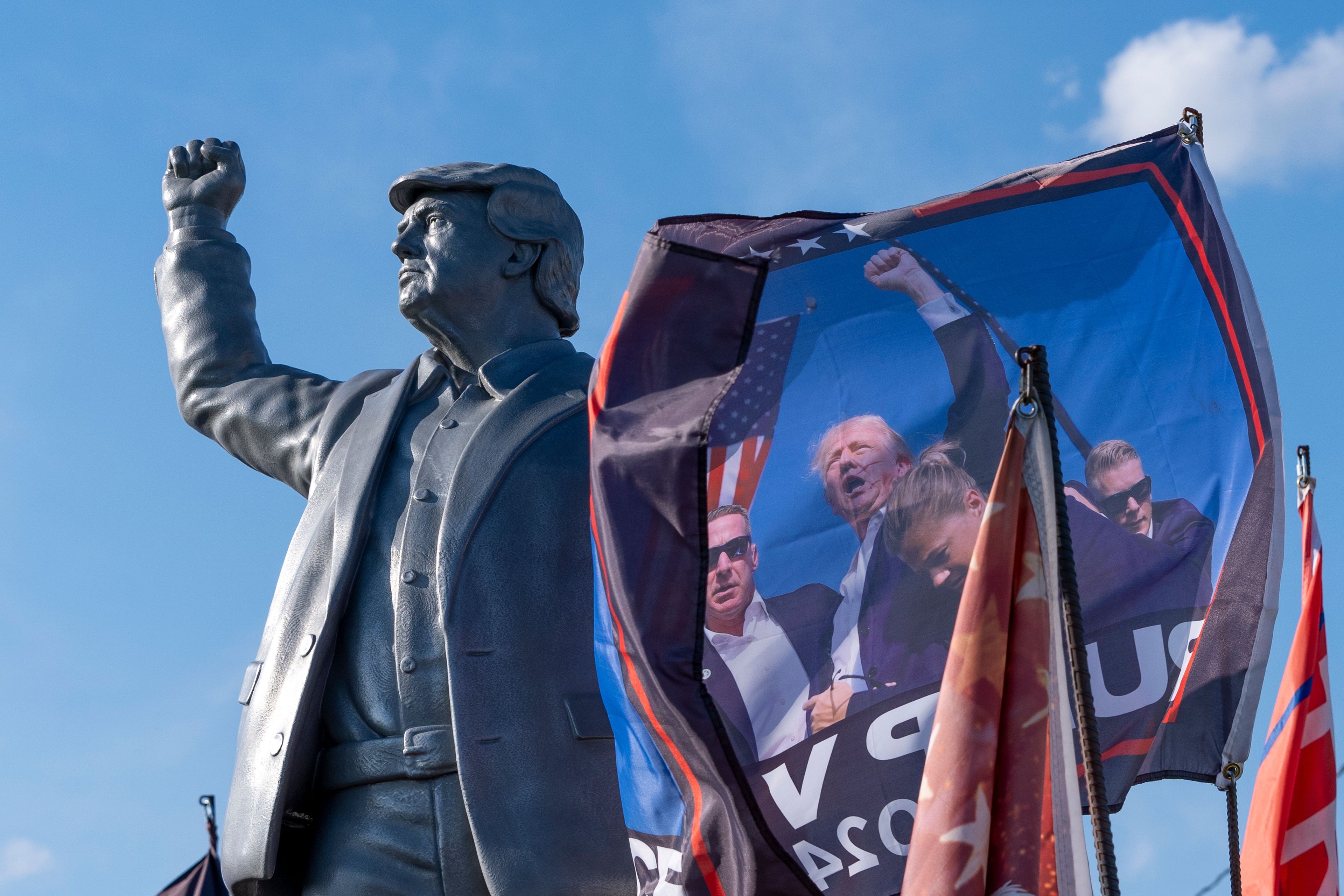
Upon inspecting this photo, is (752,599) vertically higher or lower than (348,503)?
lower

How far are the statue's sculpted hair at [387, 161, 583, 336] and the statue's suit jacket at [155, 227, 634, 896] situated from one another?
308 millimetres

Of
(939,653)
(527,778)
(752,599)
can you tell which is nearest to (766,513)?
(752,599)

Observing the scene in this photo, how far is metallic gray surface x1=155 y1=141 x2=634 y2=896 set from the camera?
21.9 feet

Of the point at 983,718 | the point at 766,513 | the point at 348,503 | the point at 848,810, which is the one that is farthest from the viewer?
the point at 348,503

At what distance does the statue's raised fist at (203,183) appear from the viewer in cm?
851

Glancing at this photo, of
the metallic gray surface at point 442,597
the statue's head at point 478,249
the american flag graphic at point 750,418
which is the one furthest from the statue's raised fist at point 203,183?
the american flag graphic at point 750,418

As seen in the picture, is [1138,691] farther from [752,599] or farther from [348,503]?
[348,503]

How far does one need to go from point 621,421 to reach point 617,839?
139 cm

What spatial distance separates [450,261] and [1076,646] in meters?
3.26

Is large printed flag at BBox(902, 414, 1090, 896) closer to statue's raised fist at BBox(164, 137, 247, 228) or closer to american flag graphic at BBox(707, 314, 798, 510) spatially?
american flag graphic at BBox(707, 314, 798, 510)

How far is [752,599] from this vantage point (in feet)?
21.2

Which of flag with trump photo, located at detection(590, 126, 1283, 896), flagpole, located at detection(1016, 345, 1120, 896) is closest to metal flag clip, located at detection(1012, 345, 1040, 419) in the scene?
flagpole, located at detection(1016, 345, 1120, 896)

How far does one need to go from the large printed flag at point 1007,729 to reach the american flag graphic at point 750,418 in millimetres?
1227

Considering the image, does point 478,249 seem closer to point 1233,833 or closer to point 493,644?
point 493,644
